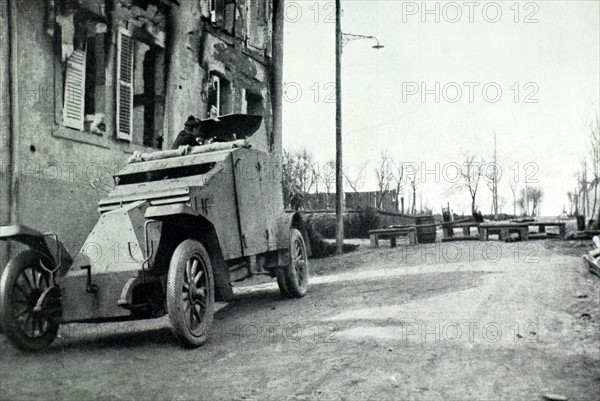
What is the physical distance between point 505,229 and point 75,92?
12.4m

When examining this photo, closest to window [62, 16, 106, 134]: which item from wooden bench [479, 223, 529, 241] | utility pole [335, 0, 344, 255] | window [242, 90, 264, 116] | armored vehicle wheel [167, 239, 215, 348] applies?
armored vehicle wheel [167, 239, 215, 348]

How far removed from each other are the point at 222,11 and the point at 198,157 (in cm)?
904

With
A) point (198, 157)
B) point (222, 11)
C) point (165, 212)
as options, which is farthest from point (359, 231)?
point (165, 212)

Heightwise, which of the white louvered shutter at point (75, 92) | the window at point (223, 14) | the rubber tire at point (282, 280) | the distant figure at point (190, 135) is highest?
the window at point (223, 14)

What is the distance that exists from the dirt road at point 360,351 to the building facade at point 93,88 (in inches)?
98.9

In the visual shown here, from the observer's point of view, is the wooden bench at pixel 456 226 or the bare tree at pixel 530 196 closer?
the wooden bench at pixel 456 226

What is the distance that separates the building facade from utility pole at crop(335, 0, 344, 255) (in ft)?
9.90

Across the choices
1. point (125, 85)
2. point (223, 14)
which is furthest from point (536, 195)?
point (125, 85)

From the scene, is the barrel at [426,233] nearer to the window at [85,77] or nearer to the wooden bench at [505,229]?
the wooden bench at [505,229]

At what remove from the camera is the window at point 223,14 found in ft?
46.1

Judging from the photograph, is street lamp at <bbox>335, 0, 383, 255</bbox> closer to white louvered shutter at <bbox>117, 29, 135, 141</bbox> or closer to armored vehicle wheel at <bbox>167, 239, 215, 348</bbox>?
white louvered shutter at <bbox>117, 29, 135, 141</bbox>

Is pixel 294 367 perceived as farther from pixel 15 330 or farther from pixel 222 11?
pixel 222 11

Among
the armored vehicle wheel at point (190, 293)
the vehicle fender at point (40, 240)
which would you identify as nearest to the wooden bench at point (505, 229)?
the armored vehicle wheel at point (190, 293)

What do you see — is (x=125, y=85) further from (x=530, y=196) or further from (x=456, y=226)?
(x=530, y=196)
